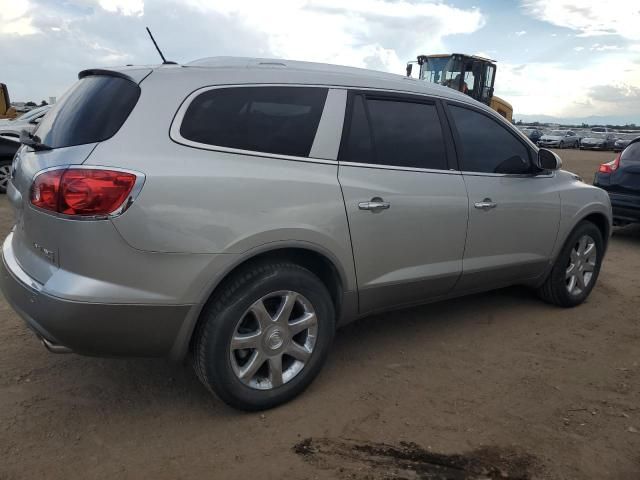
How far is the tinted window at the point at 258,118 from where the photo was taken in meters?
2.65

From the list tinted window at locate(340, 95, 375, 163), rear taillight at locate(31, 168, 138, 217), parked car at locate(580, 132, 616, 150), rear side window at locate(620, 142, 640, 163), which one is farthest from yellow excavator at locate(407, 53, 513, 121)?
parked car at locate(580, 132, 616, 150)

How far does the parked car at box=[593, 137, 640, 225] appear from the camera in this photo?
7.33 metres

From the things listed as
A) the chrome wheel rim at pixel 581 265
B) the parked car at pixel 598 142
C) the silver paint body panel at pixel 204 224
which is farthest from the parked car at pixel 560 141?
the silver paint body panel at pixel 204 224

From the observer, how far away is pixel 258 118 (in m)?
2.82

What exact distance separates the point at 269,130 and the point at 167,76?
0.56 meters

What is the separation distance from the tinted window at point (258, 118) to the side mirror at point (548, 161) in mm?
2078

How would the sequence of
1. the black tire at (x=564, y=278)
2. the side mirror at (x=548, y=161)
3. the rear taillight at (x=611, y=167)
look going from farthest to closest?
1. the rear taillight at (x=611, y=167)
2. the black tire at (x=564, y=278)
3. the side mirror at (x=548, y=161)

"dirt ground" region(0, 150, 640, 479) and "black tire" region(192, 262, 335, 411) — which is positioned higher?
"black tire" region(192, 262, 335, 411)

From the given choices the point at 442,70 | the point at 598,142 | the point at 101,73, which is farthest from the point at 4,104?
the point at 598,142

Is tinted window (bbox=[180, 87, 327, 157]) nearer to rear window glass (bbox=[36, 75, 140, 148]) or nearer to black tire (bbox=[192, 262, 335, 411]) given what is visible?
rear window glass (bbox=[36, 75, 140, 148])

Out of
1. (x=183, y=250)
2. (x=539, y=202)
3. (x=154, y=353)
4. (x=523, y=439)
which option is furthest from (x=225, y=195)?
(x=539, y=202)

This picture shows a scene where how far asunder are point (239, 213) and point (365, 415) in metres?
1.27

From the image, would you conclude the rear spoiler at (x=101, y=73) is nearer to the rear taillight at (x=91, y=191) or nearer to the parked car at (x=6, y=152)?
the rear taillight at (x=91, y=191)

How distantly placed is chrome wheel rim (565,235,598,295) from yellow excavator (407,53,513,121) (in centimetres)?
1228
